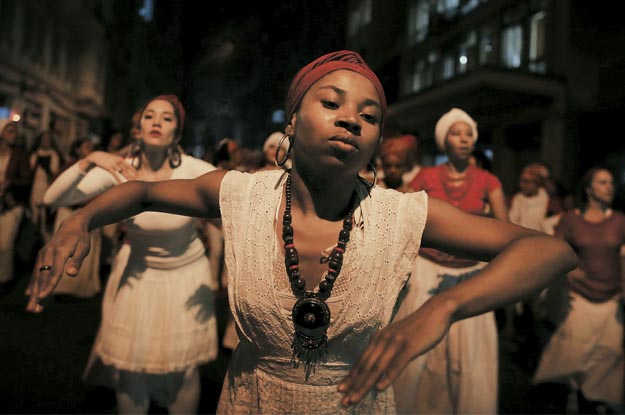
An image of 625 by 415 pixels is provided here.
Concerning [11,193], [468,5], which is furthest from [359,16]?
[468,5]

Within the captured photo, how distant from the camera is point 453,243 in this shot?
4.88 ft

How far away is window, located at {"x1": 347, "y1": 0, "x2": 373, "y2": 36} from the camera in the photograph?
1.75 metres

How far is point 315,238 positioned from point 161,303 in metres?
1.44

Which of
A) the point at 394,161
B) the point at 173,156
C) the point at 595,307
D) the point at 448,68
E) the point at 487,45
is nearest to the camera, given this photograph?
the point at 173,156

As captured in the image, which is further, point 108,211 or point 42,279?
point 108,211

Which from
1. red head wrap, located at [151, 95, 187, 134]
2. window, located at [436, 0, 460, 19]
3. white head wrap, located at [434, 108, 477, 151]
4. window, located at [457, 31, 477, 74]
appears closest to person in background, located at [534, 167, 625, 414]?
white head wrap, located at [434, 108, 477, 151]

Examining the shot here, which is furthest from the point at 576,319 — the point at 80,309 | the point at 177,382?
the point at 80,309

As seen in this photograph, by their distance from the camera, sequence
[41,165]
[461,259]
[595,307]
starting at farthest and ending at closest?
1. [41,165]
2. [595,307]
3. [461,259]

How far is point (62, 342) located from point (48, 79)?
2.62 meters

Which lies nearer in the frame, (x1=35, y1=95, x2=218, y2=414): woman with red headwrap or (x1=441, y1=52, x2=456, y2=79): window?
(x1=35, y1=95, x2=218, y2=414): woman with red headwrap

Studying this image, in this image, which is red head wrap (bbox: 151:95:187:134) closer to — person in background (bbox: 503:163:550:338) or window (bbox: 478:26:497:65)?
person in background (bbox: 503:163:550:338)

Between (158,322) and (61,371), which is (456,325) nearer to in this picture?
(158,322)

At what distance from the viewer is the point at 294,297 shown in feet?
4.94

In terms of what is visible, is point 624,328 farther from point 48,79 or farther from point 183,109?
point 48,79
